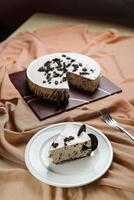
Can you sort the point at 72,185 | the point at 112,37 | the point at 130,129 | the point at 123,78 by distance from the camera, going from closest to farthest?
1. the point at 72,185
2. the point at 130,129
3. the point at 123,78
4. the point at 112,37

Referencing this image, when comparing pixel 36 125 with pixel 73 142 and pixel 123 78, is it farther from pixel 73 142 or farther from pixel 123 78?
pixel 123 78

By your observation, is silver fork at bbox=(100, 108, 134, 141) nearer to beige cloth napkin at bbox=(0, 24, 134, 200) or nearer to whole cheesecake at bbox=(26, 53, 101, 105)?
beige cloth napkin at bbox=(0, 24, 134, 200)

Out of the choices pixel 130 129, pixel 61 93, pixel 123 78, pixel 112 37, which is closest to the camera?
pixel 130 129

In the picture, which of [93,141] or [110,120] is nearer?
[93,141]

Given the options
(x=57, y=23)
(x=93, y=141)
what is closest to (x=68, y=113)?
(x=93, y=141)

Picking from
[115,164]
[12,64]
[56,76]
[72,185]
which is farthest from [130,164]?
[12,64]

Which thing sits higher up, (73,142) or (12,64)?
(73,142)

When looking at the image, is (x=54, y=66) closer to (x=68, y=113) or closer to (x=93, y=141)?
(x=68, y=113)

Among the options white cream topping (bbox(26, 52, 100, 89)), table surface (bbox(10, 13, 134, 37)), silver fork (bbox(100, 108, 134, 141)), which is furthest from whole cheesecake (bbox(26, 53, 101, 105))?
table surface (bbox(10, 13, 134, 37))
